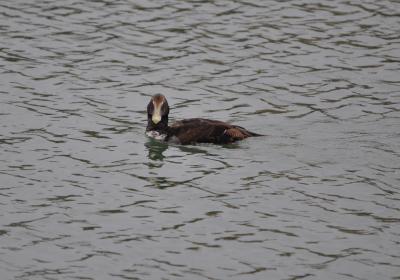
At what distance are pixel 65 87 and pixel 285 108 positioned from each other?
13.1 ft

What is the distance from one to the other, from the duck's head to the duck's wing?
276 millimetres

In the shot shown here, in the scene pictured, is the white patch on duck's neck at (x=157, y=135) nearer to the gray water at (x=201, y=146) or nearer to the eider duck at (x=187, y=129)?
the eider duck at (x=187, y=129)

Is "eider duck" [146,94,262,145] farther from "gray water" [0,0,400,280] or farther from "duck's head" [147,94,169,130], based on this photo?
"gray water" [0,0,400,280]

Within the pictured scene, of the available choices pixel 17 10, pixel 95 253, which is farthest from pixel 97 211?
pixel 17 10

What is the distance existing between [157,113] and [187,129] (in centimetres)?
57

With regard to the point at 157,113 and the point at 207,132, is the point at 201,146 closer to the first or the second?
the point at 207,132

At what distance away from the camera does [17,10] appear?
2288 centimetres

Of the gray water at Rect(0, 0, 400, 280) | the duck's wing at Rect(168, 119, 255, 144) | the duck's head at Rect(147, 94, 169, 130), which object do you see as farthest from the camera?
the duck's head at Rect(147, 94, 169, 130)

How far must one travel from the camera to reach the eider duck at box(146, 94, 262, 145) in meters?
16.0

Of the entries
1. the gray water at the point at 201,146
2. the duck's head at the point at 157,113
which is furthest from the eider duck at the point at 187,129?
the gray water at the point at 201,146

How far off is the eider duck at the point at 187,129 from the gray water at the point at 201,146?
0.60 feet

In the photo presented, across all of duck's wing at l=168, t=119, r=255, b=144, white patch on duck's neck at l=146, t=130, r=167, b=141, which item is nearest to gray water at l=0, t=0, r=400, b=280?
white patch on duck's neck at l=146, t=130, r=167, b=141

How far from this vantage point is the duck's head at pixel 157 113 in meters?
16.3

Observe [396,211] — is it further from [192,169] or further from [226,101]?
[226,101]
